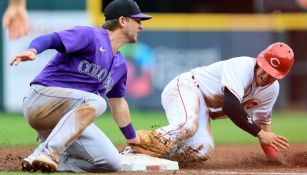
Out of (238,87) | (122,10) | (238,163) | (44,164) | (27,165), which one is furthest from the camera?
(238,163)

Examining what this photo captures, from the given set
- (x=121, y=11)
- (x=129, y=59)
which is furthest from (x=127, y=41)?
(x=129, y=59)

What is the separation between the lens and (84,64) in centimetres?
564

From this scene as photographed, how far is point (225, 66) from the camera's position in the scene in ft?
20.9

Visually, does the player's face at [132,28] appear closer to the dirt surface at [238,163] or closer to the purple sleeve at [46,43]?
the purple sleeve at [46,43]

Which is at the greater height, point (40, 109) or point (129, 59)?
point (40, 109)

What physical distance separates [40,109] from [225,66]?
5.17ft

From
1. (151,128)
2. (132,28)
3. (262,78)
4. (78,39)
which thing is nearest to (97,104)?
(78,39)

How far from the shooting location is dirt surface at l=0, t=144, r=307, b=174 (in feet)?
19.4

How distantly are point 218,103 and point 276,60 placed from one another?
0.69 meters

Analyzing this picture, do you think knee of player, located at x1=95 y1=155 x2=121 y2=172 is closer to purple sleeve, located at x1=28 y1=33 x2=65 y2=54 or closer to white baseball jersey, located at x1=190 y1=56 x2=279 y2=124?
purple sleeve, located at x1=28 y1=33 x2=65 y2=54

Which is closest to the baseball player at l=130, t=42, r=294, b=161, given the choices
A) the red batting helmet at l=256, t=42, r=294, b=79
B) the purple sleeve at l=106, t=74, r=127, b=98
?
the red batting helmet at l=256, t=42, r=294, b=79

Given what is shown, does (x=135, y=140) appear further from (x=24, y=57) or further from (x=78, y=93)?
(x=24, y=57)

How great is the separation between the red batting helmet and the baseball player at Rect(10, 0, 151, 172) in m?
1.05

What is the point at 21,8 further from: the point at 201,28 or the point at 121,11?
the point at 201,28
